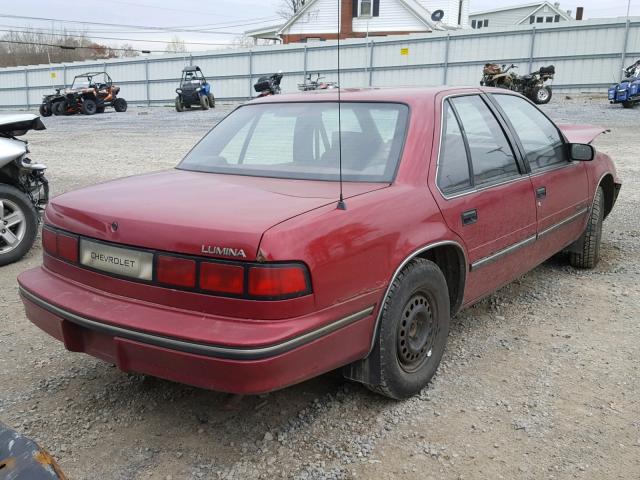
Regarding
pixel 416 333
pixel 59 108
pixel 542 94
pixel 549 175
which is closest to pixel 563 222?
pixel 549 175

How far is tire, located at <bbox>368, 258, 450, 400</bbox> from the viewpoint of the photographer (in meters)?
2.71

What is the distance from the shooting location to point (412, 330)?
2.95m

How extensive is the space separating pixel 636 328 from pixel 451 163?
5.72 feet

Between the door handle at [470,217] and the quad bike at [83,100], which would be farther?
the quad bike at [83,100]

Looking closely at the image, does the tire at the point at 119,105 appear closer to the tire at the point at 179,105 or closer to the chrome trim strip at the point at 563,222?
the tire at the point at 179,105

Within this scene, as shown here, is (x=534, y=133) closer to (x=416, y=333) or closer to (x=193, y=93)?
(x=416, y=333)

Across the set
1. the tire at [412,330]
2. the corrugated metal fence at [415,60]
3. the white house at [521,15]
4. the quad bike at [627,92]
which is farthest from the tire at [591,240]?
the white house at [521,15]

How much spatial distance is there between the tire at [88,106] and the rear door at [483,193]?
1018 inches

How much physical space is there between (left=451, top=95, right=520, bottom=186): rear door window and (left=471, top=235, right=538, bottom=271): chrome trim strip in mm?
414

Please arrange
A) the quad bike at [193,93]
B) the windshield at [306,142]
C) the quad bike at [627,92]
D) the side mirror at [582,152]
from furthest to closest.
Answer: the quad bike at [193,93], the quad bike at [627,92], the side mirror at [582,152], the windshield at [306,142]

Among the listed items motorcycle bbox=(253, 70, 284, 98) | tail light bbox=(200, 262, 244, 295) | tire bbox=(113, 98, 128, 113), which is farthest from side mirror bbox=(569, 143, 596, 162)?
tire bbox=(113, 98, 128, 113)

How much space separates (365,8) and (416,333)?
37.1 m

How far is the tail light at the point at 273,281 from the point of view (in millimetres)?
2240

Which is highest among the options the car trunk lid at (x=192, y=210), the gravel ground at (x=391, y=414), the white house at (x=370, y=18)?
the white house at (x=370, y=18)
